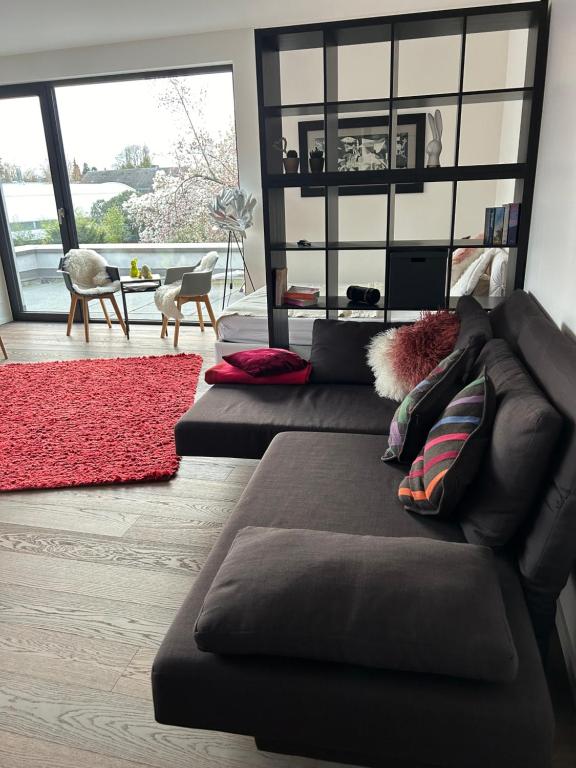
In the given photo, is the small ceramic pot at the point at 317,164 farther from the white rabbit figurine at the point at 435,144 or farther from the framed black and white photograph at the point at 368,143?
the framed black and white photograph at the point at 368,143

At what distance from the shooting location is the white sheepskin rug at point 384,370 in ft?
7.97

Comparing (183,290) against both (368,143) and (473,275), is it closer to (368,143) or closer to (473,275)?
(368,143)

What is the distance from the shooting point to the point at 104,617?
195 cm

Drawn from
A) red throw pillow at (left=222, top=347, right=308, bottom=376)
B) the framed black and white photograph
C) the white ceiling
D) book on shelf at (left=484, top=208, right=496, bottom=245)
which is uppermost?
the white ceiling

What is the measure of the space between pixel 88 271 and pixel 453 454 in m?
4.99

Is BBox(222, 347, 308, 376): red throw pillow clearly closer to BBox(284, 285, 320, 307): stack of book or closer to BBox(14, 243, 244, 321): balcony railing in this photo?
BBox(284, 285, 320, 307): stack of book

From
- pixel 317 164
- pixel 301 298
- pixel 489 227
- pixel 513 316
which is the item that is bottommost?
pixel 301 298

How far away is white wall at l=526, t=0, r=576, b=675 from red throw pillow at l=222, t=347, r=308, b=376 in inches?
46.3

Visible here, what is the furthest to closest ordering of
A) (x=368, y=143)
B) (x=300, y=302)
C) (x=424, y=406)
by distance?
(x=368, y=143)
(x=300, y=302)
(x=424, y=406)

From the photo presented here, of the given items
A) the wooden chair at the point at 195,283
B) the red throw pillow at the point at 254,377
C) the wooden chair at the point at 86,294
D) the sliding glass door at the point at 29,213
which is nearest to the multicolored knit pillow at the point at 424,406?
the red throw pillow at the point at 254,377

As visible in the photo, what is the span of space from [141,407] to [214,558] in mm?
2375

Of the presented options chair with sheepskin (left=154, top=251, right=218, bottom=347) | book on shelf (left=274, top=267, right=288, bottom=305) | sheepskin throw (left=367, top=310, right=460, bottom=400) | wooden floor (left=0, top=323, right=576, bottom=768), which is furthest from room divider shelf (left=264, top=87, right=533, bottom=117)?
chair with sheepskin (left=154, top=251, right=218, bottom=347)

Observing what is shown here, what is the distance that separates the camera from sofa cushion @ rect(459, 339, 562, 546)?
4.33 feet

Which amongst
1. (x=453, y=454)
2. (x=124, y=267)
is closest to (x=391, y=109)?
(x=453, y=454)
